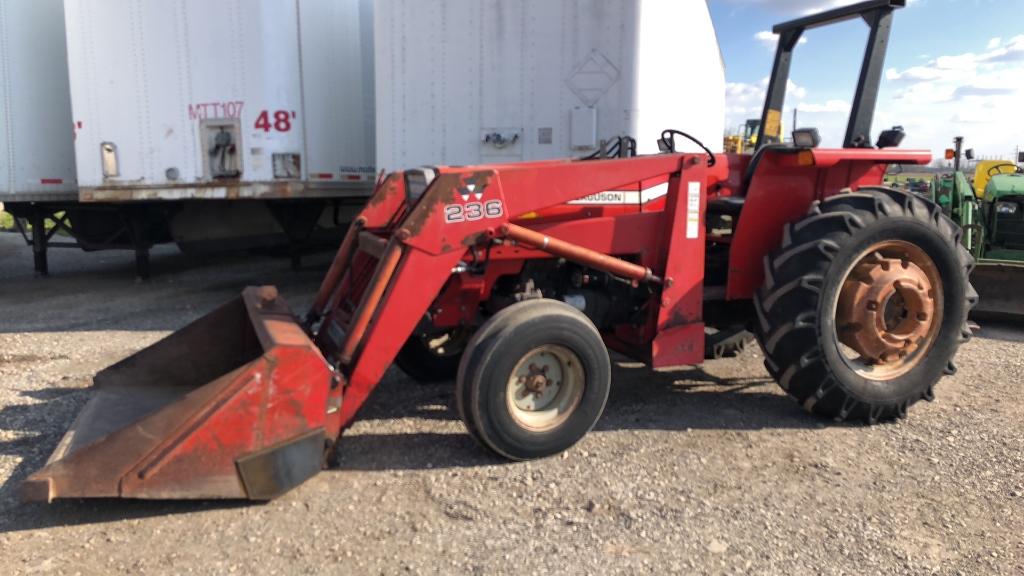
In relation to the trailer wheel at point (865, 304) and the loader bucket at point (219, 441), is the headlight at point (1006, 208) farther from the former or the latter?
the loader bucket at point (219, 441)

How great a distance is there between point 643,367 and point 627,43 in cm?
314

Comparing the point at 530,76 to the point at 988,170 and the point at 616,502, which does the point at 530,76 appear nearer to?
the point at 616,502

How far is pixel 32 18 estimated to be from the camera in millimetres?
8758

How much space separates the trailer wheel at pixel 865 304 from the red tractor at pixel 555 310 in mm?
13

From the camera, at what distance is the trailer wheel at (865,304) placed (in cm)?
419

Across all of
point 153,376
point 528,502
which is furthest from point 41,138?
point 528,502

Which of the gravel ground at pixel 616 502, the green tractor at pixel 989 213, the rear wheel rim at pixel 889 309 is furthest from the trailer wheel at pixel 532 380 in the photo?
the green tractor at pixel 989 213

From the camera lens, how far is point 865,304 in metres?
4.41

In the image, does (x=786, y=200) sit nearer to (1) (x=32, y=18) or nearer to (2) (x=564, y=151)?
(2) (x=564, y=151)

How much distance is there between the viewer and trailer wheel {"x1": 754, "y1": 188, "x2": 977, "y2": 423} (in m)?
4.19

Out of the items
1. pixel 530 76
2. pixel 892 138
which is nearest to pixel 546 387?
pixel 892 138

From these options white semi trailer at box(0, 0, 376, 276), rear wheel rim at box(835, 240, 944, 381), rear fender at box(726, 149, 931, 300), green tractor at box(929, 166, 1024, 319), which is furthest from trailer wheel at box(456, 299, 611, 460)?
green tractor at box(929, 166, 1024, 319)

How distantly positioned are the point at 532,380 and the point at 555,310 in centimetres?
38

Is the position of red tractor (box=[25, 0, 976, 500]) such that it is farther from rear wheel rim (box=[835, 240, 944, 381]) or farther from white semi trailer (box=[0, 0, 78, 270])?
white semi trailer (box=[0, 0, 78, 270])
